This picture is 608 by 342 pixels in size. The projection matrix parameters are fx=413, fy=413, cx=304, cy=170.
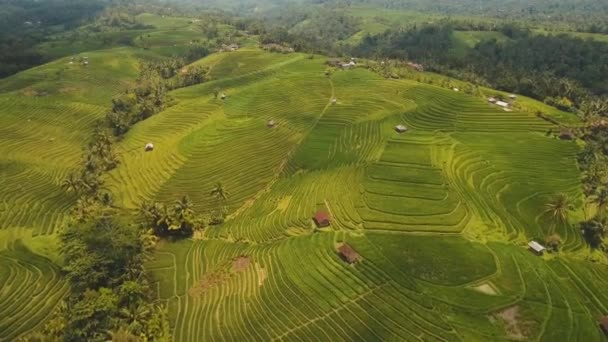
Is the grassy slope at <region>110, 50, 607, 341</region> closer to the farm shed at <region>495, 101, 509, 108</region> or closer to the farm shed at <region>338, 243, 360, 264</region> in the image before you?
the farm shed at <region>338, 243, 360, 264</region>

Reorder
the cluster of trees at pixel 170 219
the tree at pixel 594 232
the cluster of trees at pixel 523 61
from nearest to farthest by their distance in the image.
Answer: the tree at pixel 594 232
the cluster of trees at pixel 170 219
the cluster of trees at pixel 523 61

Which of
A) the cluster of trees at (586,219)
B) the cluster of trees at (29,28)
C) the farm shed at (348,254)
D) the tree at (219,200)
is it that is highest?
the cluster of trees at (29,28)

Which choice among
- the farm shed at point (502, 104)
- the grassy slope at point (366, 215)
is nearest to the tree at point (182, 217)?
the grassy slope at point (366, 215)

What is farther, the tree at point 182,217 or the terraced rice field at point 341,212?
the tree at point 182,217

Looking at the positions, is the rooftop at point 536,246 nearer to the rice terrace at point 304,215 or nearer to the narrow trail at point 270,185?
the rice terrace at point 304,215

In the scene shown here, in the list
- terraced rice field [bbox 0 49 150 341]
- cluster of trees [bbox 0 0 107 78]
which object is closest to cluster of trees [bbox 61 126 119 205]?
terraced rice field [bbox 0 49 150 341]

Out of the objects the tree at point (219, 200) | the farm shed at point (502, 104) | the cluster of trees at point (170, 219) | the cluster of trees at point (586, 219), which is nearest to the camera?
the cluster of trees at point (586, 219)
